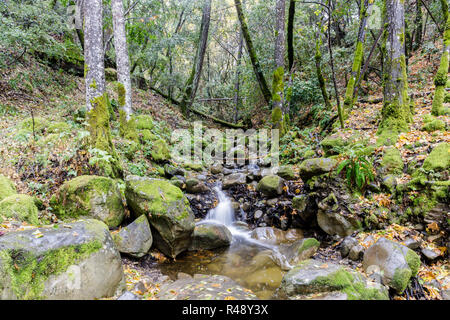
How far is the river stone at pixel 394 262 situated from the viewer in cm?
338

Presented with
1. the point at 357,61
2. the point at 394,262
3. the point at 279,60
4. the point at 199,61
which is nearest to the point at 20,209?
the point at 394,262

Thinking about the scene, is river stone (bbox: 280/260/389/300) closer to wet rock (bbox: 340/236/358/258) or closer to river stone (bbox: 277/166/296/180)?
wet rock (bbox: 340/236/358/258)

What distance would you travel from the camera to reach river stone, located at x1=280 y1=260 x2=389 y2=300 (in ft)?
10.4

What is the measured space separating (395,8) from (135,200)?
27.0ft

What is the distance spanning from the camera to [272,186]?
6.98 metres

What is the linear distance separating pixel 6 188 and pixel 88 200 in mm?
1328

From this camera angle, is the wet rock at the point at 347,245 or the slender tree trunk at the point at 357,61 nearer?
the wet rock at the point at 347,245

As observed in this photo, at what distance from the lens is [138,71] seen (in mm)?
18031

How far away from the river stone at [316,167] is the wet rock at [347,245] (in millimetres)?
1650

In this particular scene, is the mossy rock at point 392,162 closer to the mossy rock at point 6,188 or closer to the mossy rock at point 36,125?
the mossy rock at point 6,188

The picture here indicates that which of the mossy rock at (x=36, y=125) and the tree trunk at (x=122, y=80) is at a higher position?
the tree trunk at (x=122, y=80)

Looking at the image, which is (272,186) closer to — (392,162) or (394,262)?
(392,162)

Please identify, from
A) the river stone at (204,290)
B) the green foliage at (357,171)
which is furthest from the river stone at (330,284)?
the green foliage at (357,171)
